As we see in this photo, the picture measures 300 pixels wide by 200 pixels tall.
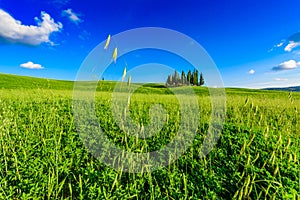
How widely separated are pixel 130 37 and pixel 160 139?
2050mm

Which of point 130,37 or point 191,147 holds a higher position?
point 130,37

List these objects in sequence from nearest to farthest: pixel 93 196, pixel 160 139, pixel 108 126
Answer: pixel 93 196, pixel 160 139, pixel 108 126

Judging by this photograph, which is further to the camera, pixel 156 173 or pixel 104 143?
pixel 104 143

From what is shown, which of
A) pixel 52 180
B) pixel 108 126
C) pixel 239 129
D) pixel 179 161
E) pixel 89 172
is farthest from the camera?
pixel 108 126

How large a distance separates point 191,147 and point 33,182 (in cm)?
250

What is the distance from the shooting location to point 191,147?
150 inches

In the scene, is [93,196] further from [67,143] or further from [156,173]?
[67,143]

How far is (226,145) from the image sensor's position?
3955 mm

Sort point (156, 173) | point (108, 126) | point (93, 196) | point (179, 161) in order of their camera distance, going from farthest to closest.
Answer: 1. point (108, 126)
2. point (179, 161)
3. point (156, 173)
4. point (93, 196)

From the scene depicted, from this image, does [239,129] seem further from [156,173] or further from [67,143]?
[67,143]

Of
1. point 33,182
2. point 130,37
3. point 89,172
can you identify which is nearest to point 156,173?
point 89,172

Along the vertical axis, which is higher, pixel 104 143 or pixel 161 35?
pixel 161 35

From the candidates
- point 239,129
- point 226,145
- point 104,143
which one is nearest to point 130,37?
point 104,143

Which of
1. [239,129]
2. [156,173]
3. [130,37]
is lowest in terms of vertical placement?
[156,173]
